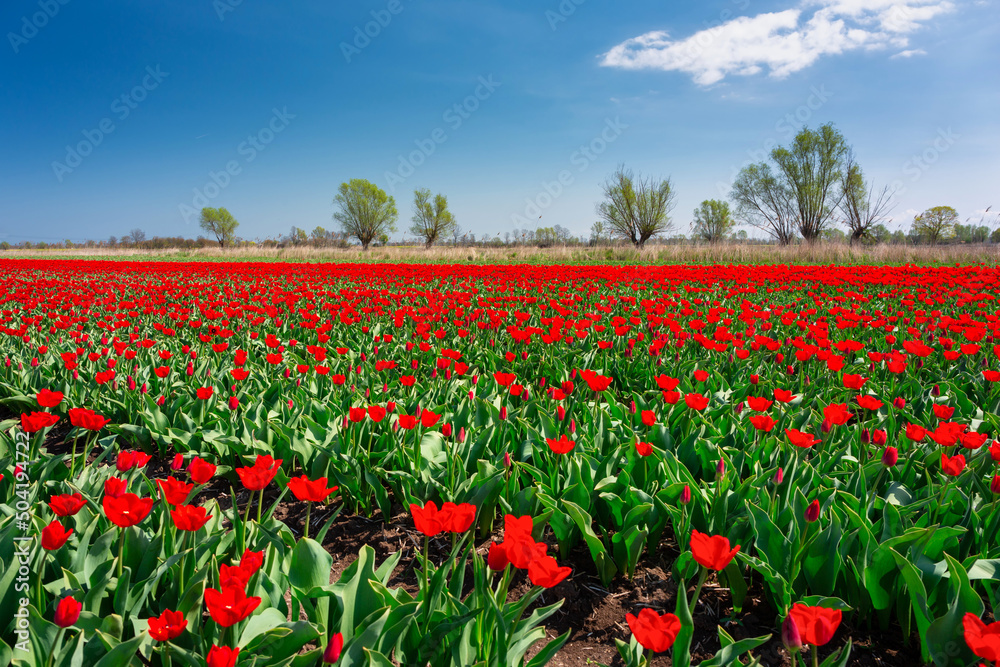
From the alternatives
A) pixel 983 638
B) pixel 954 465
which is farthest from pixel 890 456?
pixel 983 638

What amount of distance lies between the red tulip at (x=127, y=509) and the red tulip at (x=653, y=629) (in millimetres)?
1177

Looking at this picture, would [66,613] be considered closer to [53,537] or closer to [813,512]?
[53,537]

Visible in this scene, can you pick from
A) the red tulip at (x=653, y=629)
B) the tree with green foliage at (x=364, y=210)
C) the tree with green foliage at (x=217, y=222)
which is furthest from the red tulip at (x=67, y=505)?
the tree with green foliage at (x=217, y=222)

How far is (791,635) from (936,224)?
2371 inches

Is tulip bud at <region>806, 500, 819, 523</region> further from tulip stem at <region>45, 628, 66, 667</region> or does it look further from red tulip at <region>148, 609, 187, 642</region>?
tulip stem at <region>45, 628, 66, 667</region>

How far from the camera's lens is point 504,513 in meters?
2.05

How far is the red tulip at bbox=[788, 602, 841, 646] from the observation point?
0.93m

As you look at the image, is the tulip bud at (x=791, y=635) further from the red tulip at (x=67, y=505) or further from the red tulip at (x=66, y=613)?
the red tulip at (x=67, y=505)

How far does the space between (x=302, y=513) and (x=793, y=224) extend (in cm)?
3658

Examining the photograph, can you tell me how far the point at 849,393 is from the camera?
10.2ft

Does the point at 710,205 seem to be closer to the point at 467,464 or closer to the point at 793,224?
the point at 793,224

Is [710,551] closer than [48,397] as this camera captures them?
Yes

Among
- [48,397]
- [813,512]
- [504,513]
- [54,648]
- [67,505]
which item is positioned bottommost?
[504,513]

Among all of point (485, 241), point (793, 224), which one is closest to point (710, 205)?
point (793, 224)
